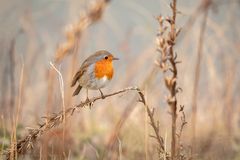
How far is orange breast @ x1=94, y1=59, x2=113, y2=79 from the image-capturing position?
5.69ft

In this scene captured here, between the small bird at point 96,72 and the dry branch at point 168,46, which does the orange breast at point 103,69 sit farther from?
the dry branch at point 168,46

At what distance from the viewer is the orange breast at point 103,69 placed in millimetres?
1735

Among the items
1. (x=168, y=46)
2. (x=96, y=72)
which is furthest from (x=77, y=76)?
(x=168, y=46)

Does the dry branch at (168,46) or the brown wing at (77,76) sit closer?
the dry branch at (168,46)

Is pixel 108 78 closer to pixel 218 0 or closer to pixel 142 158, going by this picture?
pixel 218 0

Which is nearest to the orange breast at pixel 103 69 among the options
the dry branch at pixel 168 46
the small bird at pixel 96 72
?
the small bird at pixel 96 72

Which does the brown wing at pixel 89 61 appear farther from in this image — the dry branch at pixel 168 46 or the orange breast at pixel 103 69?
the dry branch at pixel 168 46

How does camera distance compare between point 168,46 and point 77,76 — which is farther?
point 77,76

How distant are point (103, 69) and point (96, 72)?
0.09 ft

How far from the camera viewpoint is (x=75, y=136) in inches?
168

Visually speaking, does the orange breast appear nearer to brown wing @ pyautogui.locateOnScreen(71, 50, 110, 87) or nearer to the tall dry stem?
brown wing @ pyautogui.locateOnScreen(71, 50, 110, 87)

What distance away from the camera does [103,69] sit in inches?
69.7

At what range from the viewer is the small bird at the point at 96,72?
68.1 inches

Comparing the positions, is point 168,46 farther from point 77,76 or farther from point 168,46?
point 77,76
